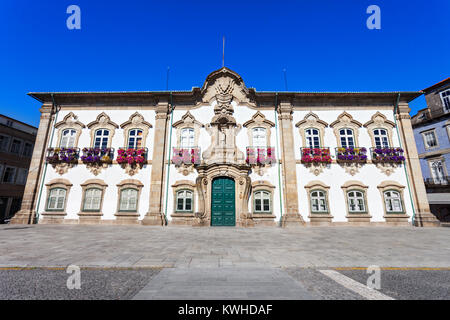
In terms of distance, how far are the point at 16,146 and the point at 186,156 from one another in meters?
22.7

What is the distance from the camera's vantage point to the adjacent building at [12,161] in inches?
838

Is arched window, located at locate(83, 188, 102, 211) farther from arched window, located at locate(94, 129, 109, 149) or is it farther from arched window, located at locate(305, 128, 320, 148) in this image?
arched window, located at locate(305, 128, 320, 148)

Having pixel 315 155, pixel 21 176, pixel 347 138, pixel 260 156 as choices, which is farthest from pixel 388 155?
pixel 21 176

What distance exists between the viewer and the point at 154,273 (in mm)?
3719

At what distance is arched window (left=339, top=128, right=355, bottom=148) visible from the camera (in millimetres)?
14180

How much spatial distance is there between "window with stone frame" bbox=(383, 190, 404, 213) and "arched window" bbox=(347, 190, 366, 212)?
4.88ft

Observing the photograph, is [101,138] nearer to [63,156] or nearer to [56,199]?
[63,156]

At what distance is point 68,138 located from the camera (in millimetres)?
14562

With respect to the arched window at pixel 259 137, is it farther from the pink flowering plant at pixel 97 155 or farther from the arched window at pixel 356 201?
the pink flowering plant at pixel 97 155

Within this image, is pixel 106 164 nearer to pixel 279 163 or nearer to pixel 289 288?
pixel 279 163

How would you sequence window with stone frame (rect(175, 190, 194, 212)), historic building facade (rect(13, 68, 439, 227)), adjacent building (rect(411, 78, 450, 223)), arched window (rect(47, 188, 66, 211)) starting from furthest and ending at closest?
adjacent building (rect(411, 78, 450, 223)), arched window (rect(47, 188, 66, 211)), window with stone frame (rect(175, 190, 194, 212)), historic building facade (rect(13, 68, 439, 227))

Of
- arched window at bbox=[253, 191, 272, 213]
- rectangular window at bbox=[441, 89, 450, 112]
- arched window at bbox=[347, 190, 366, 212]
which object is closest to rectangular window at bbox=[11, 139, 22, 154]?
arched window at bbox=[253, 191, 272, 213]

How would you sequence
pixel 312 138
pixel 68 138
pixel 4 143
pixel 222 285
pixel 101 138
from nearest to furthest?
pixel 222 285 < pixel 312 138 < pixel 101 138 < pixel 68 138 < pixel 4 143
